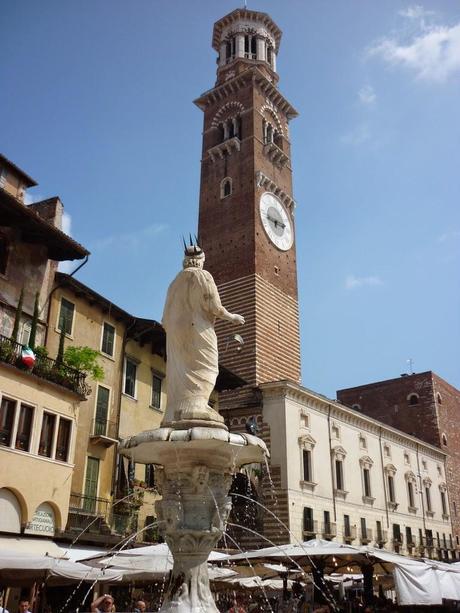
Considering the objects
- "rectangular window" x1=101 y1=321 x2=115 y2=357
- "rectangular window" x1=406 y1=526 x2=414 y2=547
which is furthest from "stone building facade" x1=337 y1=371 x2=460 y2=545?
"rectangular window" x1=101 y1=321 x2=115 y2=357

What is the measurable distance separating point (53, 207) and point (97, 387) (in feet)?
22.9

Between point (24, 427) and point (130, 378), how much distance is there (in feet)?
24.5

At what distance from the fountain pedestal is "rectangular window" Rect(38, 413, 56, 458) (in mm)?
10815

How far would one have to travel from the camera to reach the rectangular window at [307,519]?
29719 mm

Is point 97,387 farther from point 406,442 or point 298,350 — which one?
point 406,442

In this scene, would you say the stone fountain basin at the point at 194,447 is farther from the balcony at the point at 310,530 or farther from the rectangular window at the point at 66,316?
the balcony at the point at 310,530

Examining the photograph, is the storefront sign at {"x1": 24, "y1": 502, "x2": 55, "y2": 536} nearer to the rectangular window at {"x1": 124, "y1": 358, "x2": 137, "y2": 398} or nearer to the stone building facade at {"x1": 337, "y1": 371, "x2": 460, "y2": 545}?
the rectangular window at {"x1": 124, "y1": 358, "x2": 137, "y2": 398}

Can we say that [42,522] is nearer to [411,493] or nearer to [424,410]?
[411,493]

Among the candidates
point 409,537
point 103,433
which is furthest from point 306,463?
point 409,537

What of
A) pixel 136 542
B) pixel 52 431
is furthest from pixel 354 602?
pixel 52 431

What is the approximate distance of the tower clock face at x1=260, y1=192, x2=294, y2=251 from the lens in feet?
137

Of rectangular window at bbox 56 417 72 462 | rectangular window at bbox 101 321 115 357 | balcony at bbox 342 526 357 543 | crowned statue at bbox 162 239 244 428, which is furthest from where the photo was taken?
balcony at bbox 342 526 357 543

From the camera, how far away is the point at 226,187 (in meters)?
43.8

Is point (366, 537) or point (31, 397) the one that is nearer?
point (31, 397)
